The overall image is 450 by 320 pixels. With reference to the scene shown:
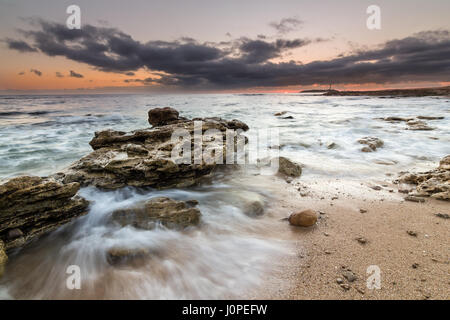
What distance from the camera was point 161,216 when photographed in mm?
3578

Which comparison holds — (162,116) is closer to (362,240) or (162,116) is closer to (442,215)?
(362,240)

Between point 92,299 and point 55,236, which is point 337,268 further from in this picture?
point 55,236

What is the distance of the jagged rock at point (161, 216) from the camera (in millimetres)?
3533

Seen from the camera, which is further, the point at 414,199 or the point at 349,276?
the point at 414,199

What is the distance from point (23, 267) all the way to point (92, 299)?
124 cm

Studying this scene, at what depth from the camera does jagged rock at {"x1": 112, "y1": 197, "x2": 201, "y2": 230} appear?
353 centimetres

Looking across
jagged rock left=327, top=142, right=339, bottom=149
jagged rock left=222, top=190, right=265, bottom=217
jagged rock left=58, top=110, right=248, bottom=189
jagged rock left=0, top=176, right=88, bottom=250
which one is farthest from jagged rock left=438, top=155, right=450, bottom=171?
jagged rock left=0, top=176, right=88, bottom=250

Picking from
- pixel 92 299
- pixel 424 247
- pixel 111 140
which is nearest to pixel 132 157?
pixel 111 140

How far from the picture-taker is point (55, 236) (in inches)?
132

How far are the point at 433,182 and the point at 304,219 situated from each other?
302 cm

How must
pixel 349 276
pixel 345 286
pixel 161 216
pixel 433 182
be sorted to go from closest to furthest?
pixel 345 286 → pixel 349 276 → pixel 161 216 → pixel 433 182

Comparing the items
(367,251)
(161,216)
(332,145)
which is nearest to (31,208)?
(161,216)

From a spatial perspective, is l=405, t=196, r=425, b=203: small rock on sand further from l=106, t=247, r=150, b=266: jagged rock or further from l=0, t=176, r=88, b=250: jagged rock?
l=0, t=176, r=88, b=250: jagged rock

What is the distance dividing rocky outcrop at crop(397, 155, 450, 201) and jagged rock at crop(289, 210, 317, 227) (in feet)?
7.44
